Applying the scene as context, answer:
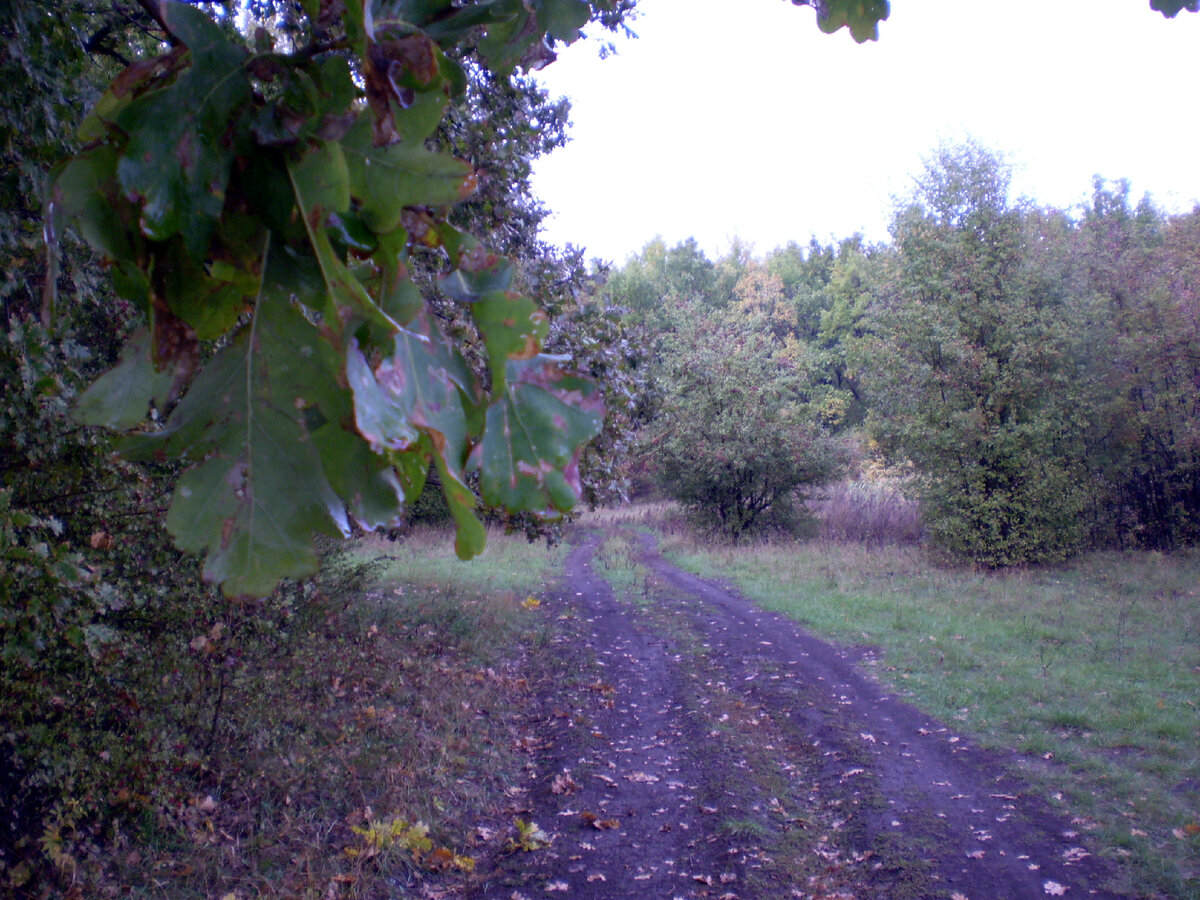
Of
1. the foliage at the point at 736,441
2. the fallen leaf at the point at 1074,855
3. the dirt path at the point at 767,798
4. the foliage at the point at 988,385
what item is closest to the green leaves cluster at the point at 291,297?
the dirt path at the point at 767,798

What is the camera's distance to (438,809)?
5578mm

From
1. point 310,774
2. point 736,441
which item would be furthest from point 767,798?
point 736,441

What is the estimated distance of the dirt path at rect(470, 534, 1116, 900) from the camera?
4859 millimetres

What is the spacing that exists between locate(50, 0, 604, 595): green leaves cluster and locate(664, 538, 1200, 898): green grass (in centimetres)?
589

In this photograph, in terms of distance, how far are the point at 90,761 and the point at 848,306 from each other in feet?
168

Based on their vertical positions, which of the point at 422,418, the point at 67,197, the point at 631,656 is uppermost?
the point at 67,197

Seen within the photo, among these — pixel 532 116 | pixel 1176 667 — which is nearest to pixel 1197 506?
pixel 1176 667

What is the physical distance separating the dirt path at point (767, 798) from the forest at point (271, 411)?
0.63 meters

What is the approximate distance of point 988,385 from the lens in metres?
17.3

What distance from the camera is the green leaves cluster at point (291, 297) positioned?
0.93 meters

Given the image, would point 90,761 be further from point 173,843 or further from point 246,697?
point 246,697

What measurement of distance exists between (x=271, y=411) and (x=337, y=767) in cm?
573

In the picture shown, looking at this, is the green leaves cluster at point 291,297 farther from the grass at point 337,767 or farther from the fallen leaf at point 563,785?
the fallen leaf at point 563,785

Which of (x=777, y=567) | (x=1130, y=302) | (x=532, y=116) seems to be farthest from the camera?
(x=1130, y=302)
